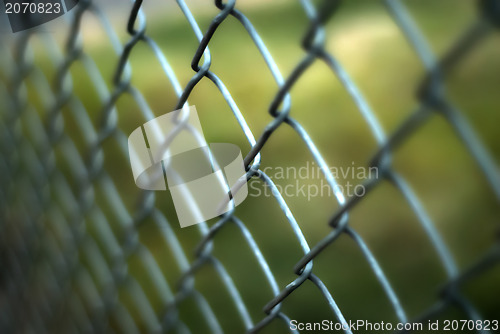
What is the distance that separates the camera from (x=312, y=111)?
2.14 metres

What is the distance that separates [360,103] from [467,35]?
0.52ft

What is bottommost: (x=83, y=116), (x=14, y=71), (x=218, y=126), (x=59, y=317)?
(x=59, y=317)

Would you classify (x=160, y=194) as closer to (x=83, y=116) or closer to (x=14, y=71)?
(x=83, y=116)

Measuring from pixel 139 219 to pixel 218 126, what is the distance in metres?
0.74

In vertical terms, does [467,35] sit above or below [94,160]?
below

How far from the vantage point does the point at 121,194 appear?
5.70 feet

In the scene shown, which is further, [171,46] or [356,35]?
[171,46]

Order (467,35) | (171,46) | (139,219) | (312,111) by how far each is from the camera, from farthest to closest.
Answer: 1. (171,46)
2. (312,111)
3. (139,219)
4. (467,35)

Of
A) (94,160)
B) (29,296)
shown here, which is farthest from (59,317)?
(94,160)

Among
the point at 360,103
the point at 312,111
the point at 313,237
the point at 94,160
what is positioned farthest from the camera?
the point at 312,111

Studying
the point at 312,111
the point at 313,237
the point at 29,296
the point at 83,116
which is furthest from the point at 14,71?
the point at 312,111

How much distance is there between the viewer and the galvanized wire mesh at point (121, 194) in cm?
40

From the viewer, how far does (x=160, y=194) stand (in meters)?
1.04

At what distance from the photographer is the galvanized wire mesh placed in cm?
40
